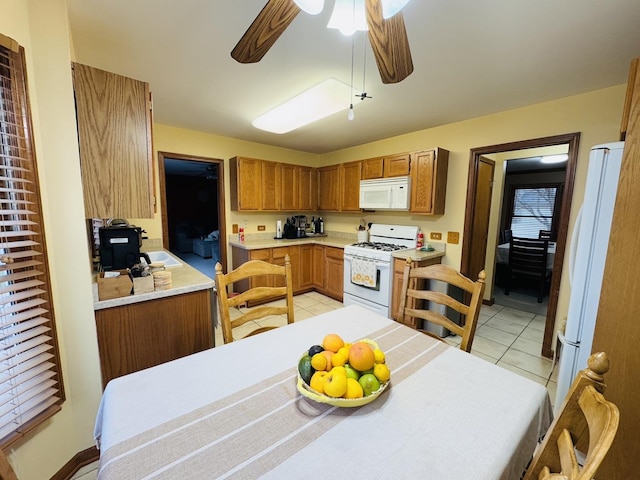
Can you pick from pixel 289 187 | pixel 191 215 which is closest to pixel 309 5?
pixel 289 187

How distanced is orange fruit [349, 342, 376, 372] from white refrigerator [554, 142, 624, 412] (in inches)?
57.0

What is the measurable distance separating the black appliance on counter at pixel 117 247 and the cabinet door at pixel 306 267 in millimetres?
2388

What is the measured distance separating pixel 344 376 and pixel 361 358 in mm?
78

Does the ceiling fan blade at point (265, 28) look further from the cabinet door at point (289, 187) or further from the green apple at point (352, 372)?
the cabinet door at point (289, 187)

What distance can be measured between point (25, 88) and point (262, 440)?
160cm

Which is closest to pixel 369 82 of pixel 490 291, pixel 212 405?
pixel 212 405

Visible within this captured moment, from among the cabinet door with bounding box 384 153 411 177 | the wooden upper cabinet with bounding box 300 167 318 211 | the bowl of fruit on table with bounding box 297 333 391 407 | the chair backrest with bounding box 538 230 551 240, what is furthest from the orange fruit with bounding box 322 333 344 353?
the chair backrest with bounding box 538 230 551 240

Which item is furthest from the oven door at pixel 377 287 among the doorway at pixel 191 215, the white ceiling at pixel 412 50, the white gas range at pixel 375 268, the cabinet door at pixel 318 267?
the doorway at pixel 191 215

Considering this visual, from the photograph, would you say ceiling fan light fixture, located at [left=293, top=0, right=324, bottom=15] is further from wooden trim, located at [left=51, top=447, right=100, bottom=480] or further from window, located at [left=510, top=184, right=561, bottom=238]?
window, located at [left=510, top=184, right=561, bottom=238]

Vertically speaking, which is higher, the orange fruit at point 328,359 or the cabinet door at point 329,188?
the cabinet door at point 329,188

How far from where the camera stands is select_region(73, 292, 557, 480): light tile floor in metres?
2.30

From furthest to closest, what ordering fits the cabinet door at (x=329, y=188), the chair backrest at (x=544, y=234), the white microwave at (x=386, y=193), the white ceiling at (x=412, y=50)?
the chair backrest at (x=544, y=234) < the cabinet door at (x=329, y=188) < the white microwave at (x=386, y=193) < the white ceiling at (x=412, y=50)

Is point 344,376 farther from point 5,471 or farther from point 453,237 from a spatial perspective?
point 453,237

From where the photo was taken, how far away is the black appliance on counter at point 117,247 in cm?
182
